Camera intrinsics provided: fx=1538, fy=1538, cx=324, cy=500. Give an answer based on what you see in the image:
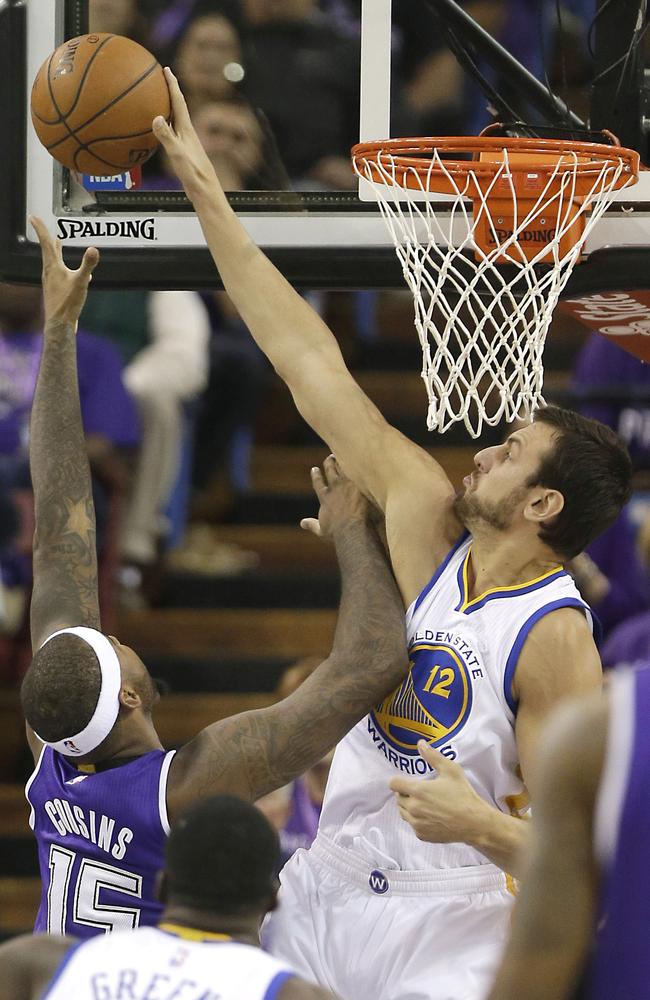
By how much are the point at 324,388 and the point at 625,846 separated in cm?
195

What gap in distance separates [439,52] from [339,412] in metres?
1.90

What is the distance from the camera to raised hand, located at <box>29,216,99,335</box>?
3.82m

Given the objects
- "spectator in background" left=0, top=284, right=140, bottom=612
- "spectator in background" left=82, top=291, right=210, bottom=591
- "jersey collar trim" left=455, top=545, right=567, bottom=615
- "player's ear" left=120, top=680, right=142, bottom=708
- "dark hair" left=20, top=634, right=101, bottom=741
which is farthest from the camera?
"spectator in background" left=82, top=291, right=210, bottom=591

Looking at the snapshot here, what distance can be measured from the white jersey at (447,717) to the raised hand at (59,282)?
1.14m

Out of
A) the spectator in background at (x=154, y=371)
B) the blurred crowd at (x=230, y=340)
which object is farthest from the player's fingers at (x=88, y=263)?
the spectator in background at (x=154, y=371)

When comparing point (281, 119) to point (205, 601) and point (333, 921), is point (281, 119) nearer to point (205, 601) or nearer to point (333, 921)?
point (333, 921)

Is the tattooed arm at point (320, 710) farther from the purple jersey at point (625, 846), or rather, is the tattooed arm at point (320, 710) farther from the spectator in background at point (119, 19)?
the spectator in background at point (119, 19)

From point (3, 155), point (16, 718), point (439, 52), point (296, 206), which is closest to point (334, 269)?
point (296, 206)

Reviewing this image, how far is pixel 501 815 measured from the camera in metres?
3.02

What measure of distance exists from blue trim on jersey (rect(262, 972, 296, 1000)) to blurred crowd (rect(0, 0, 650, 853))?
251 cm

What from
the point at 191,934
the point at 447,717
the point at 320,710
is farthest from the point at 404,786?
the point at 191,934

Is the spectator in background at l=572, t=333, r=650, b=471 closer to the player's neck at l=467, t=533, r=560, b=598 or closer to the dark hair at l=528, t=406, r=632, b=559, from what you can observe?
the dark hair at l=528, t=406, r=632, b=559

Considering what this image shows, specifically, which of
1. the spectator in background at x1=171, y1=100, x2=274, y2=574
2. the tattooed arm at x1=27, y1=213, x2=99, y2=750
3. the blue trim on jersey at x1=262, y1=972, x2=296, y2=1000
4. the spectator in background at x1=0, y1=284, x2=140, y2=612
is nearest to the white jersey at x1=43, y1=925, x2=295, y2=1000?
the blue trim on jersey at x1=262, y1=972, x2=296, y2=1000

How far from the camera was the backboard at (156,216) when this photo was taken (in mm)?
4125
